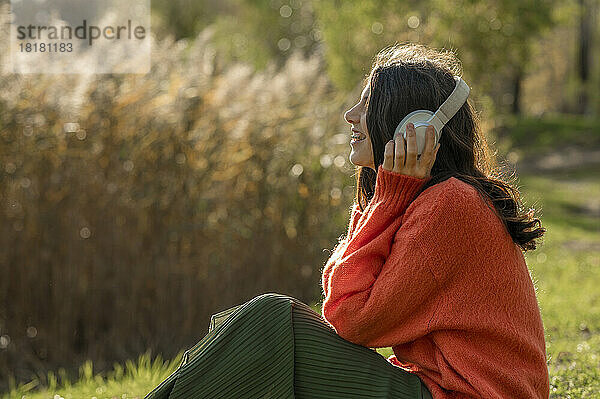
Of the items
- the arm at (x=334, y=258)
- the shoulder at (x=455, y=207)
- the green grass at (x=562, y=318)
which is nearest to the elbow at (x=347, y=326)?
the arm at (x=334, y=258)

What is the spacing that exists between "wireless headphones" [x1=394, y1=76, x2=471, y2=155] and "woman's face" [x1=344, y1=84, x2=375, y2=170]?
0.14 metres

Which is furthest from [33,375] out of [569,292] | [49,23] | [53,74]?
[569,292]

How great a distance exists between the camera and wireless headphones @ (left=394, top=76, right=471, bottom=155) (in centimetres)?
215

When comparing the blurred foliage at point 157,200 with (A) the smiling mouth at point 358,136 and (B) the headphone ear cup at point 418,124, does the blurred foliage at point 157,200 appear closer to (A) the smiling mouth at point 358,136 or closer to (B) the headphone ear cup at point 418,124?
(A) the smiling mouth at point 358,136

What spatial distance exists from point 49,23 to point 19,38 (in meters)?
0.23

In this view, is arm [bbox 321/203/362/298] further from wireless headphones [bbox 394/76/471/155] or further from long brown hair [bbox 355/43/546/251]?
wireless headphones [bbox 394/76/471/155]

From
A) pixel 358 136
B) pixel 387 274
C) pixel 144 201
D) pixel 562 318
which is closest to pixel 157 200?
pixel 144 201

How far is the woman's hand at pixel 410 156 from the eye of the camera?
2.14 m

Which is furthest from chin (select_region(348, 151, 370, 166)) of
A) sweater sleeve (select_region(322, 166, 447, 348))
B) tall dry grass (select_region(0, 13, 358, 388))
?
tall dry grass (select_region(0, 13, 358, 388))

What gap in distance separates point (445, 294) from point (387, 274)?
16 cm

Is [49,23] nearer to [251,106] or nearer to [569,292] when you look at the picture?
[251,106]

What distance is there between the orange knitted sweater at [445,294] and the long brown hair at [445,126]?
0.24ft

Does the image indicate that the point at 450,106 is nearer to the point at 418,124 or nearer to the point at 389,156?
the point at 418,124

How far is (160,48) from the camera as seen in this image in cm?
537
